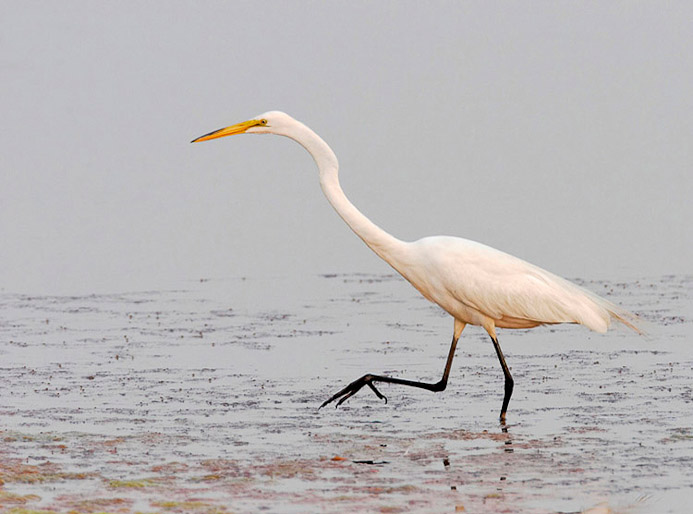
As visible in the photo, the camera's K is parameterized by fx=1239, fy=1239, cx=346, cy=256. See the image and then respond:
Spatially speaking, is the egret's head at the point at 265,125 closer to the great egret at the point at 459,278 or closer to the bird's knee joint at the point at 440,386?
the great egret at the point at 459,278

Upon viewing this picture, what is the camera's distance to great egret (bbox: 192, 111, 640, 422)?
9.44 meters

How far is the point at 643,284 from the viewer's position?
659 inches

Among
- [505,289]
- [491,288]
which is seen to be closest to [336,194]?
[491,288]

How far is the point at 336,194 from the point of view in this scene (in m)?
9.51

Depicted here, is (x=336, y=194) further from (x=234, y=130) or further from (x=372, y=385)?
(x=372, y=385)

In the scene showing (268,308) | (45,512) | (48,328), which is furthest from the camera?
(268,308)

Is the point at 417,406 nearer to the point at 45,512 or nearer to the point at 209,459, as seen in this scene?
the point at 209,459

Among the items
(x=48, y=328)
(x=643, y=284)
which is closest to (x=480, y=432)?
(x=48, y=328)

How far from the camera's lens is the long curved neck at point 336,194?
370 inches

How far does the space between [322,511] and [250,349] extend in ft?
19.1

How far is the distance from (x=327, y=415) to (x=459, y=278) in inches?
56.9

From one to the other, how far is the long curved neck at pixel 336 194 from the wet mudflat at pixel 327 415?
1.24 metres

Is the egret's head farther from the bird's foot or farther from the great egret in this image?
the bird's foot

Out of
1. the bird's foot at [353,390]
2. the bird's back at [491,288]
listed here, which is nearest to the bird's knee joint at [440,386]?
the bird's foot at [353,390]
